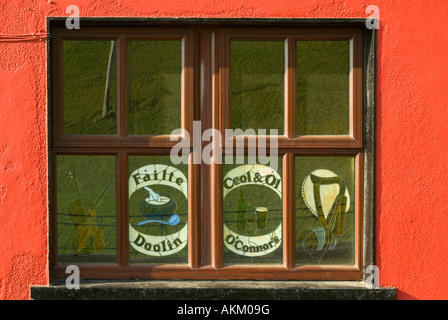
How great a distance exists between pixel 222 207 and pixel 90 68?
1.27 meters

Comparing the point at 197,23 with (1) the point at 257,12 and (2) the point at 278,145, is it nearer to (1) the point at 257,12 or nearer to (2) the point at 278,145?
(1) the point at 257,12

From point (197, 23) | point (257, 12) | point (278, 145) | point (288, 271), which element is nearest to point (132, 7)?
point (197, 23)

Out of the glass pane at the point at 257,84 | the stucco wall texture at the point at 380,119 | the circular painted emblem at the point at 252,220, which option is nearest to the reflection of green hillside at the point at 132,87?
the stucco wall texture at the point at 380,119

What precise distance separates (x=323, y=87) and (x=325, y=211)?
0.83m

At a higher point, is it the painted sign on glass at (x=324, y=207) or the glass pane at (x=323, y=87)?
the glass pane at (x=323, y=87)

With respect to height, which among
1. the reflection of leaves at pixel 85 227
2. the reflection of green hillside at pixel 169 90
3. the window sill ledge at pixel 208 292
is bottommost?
the window sill ledge at pixel 208 292

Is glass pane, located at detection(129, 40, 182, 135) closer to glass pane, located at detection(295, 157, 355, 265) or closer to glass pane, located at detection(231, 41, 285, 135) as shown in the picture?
glass pane, located at detection(231, 41, 285, 135)

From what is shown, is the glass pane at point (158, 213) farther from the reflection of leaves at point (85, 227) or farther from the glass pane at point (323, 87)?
the glass pane at point (323, 87)

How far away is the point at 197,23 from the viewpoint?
5402 mm

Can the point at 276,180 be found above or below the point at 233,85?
below

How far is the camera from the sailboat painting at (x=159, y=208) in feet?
18.1

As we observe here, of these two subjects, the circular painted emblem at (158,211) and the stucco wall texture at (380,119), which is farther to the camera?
the circular painted emblem at (158,211)

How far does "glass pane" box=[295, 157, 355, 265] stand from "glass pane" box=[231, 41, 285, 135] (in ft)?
1.26

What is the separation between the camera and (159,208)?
217 inches
